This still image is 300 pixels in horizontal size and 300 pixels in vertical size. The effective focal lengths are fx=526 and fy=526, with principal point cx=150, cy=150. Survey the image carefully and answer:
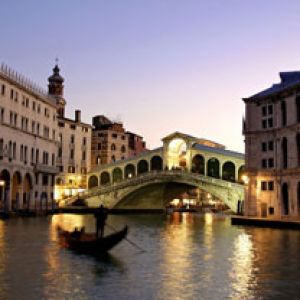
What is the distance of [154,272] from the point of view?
54.3 ft

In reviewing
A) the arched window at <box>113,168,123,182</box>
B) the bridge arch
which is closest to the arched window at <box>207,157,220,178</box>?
the bridge arch

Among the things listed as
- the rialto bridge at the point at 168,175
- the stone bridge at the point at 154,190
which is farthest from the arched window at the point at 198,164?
the stone bridge at the point at 154,190

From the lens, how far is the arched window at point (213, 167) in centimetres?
6612

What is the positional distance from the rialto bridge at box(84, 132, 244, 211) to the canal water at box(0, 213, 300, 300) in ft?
112

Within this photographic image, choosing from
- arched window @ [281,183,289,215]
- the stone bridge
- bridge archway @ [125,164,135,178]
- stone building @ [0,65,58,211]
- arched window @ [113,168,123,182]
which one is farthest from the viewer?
arched window @ [113,168,123,182]

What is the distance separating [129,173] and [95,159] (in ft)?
40.9

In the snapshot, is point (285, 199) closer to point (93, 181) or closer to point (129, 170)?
point (129, 170)

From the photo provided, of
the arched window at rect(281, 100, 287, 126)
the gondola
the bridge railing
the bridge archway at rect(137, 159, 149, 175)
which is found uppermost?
the arched window at rect(281, 100, 287, 126)

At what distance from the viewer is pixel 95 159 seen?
8706 cm

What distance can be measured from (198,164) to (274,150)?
25809mm

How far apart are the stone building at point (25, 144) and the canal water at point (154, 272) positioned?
26292mm

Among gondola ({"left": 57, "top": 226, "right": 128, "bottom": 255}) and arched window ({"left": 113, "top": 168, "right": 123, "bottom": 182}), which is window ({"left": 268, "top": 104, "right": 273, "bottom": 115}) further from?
arched window ({"left": 113, "top": 168, "right": 123, "bottom": 182})

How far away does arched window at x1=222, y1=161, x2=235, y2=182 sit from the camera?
65.3 metres

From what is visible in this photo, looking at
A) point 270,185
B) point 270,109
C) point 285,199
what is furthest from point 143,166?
point 285,199
